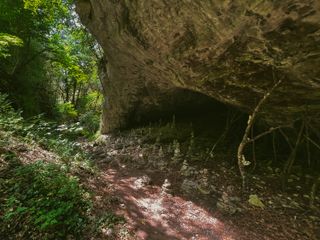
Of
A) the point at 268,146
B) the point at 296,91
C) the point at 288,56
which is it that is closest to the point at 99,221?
the point at 288,56

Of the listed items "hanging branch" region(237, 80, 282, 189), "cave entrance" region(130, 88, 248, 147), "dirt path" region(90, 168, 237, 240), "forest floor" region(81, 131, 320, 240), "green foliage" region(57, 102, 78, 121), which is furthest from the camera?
"green foliage" region(57, 102, 78, 121)

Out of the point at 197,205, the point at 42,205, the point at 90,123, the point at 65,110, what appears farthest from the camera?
the point at 65,110

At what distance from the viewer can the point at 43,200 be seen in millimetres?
3990

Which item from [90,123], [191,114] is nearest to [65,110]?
[90,123]

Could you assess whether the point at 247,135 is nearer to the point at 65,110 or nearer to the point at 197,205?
the point at 197,205

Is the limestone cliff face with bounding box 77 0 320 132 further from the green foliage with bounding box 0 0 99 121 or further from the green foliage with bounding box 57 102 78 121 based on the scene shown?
the green foliage with bounding box 57 102 78 121

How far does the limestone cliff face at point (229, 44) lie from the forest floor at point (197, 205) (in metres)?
1.84

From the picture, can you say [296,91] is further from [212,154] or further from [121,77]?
[121,77]

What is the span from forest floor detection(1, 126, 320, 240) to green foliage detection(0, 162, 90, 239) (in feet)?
1.05

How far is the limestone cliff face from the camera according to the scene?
379 cm

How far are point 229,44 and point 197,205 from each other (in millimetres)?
2936

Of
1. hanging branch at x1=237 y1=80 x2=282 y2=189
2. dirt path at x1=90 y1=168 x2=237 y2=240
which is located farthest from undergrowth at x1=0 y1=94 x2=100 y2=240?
hanging branch at x1=237 y1=80 x2=282 y2=189

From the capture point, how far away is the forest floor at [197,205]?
13.7 ft

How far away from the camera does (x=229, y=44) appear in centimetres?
463
